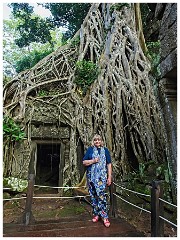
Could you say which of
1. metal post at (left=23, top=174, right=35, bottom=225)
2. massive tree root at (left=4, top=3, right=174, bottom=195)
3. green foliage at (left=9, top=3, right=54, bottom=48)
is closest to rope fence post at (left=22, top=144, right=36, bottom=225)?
metal post at (left=23, top=174, right=35, bottom=225)

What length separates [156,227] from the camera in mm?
2070

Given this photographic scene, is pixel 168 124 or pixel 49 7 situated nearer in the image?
pixel 168 124

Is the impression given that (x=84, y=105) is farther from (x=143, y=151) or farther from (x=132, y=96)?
(x=143, y=151)

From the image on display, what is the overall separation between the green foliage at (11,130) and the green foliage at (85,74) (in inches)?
79.5

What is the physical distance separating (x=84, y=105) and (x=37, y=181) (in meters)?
4.06

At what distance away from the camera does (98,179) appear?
2559mm

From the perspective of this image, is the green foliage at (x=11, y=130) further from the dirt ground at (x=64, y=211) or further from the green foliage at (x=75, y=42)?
Answer: the green foliage at (x=75, y=42)

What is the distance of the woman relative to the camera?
255cm

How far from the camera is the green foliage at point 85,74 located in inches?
213

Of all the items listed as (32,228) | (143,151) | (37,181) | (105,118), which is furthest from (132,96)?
(37,181)

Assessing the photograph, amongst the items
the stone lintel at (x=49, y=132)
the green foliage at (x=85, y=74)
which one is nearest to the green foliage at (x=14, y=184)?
the stone lintel at (x=49, y=132)

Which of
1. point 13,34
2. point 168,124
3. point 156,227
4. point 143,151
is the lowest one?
point 156,227

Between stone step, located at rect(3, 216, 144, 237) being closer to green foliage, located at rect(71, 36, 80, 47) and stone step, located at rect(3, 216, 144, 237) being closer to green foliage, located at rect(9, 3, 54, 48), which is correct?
green foliage, located at rect(71, 36, 80, 47)

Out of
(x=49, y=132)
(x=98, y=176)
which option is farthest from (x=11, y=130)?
(x=98, y=176)
